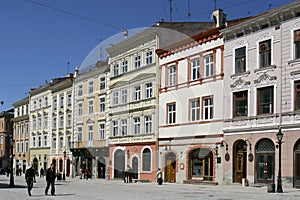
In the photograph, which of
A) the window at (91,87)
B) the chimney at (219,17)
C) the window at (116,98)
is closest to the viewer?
the chimney at (219,17)

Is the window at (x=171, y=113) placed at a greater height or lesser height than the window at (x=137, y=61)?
lesser

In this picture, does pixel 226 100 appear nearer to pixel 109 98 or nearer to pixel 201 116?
pixel 201 116

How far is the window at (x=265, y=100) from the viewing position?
34.1 metres

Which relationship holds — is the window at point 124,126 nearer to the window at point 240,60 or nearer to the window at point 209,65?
the window at point 209,65

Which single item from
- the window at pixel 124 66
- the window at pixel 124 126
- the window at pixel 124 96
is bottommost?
the window at pixel 124 126

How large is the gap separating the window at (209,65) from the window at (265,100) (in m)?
5.31

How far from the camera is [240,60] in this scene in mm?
36844

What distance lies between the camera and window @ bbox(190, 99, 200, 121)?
1604 inches

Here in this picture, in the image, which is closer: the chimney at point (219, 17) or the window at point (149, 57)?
the chimney at point (219, 17)

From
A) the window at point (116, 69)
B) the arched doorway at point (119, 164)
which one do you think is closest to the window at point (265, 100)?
the arched doorway at point (119, 164)

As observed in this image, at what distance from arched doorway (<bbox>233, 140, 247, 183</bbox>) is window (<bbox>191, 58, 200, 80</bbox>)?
22.6 feet

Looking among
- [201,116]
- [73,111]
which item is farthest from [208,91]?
[73,111]

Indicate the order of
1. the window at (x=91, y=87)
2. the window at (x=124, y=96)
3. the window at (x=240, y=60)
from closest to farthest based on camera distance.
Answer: the window at (x=240, y=60)
the window at (x=124, y=96)
the window at (x=91, y=87)

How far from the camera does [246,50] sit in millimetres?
36031
